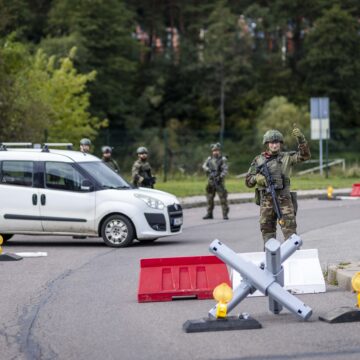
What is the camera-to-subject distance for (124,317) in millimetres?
11891

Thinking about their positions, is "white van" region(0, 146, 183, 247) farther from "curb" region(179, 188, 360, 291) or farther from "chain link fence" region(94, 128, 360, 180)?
"chain link fence" region(94, 128, 360, 180)

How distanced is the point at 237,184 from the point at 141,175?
1898 centimetres

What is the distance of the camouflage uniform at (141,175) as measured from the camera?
80.9 ft

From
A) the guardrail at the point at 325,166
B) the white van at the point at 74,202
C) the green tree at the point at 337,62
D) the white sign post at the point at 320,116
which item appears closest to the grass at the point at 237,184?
the guardrail at the point at 325,166

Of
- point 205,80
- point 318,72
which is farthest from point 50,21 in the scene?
point 318,72

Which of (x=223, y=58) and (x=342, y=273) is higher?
(x=223, y=58)

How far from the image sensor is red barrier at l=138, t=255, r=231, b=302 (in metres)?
12.9

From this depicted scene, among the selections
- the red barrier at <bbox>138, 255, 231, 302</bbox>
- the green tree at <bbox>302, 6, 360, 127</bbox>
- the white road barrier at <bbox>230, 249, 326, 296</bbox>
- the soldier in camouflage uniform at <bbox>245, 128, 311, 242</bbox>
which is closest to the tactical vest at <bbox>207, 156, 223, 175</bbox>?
the soldier in camouflage uniform at <bbox>245, 128, 311, 242</bbox>

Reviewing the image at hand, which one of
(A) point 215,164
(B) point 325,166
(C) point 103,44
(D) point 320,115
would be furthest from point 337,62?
(A) point 215,164

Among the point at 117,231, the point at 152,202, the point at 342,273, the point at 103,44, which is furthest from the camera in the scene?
the point at 103,44

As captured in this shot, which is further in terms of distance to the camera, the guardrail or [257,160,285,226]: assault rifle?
the guardrail

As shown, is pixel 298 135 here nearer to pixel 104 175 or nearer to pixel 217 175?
pixel 104 175

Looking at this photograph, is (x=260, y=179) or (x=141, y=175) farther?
(x=141, y=175)

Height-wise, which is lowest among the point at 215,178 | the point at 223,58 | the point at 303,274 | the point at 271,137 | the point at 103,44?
the point at 303,274
